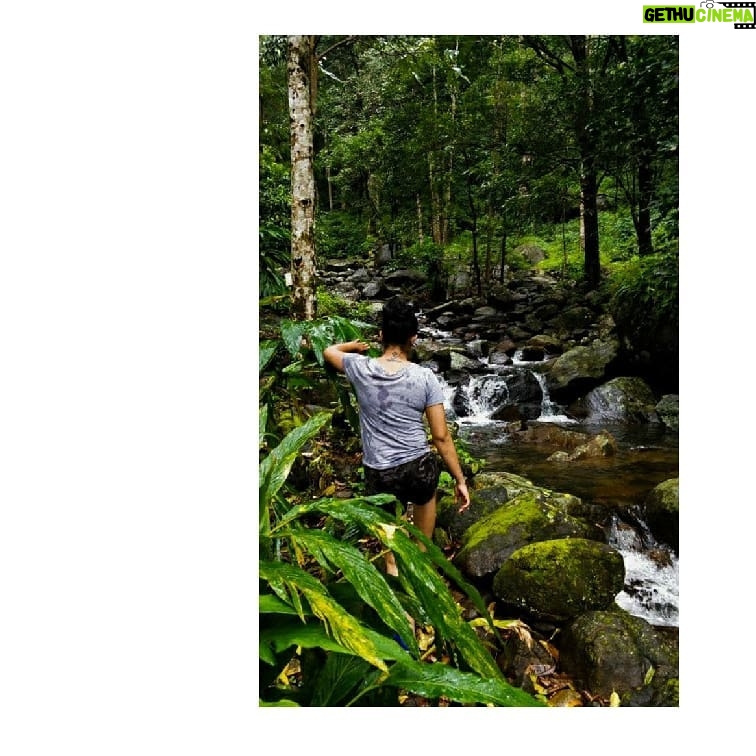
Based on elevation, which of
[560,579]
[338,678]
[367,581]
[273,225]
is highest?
[273,225]

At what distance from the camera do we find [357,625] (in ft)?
3.94

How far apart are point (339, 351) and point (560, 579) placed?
1585mm

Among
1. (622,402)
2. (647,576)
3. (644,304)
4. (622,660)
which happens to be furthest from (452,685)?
(644,304)

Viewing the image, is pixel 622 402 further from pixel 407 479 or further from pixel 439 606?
pixel 439 606

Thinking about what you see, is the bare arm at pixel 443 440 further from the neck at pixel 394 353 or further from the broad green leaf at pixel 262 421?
the broad green leaf at pixel 262 421

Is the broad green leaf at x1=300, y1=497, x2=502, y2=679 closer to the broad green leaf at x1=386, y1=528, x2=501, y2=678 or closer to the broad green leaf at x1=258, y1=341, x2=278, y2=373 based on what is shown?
the broad green leaf at x1=386, y1=528, x2=501, y2=678

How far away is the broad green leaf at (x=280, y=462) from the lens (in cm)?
156

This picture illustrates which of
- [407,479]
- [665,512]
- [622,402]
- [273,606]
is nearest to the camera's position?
[273,606]

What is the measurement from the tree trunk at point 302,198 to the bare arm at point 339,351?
2.09ft

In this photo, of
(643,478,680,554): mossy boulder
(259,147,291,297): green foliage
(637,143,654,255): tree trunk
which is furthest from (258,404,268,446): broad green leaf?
(637,143,654,255): tree trunk

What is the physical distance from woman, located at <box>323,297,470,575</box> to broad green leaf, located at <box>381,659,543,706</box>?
0.94 m
